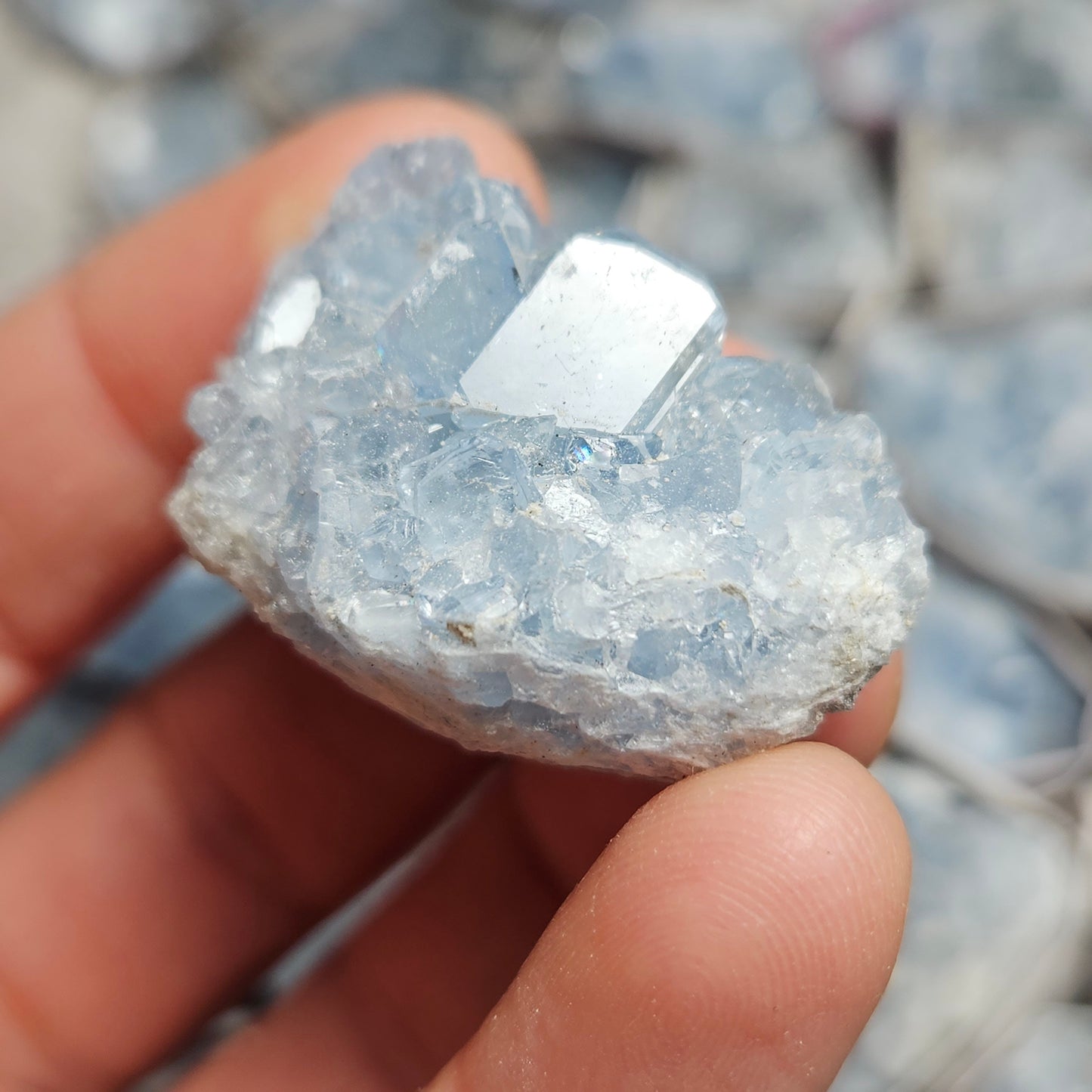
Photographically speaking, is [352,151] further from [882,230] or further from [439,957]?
[882,230]

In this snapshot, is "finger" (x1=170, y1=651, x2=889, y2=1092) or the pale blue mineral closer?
"finger" (x1=170, y1=651, x2=889, y2=1092)

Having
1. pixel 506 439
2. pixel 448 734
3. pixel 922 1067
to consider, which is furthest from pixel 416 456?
pixel 922 1067

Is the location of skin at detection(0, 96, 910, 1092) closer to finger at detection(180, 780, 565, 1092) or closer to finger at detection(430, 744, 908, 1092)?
finger at detection(180, 780, 565, 1092)

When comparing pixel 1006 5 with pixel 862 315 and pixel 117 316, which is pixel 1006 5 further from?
pixel 117 316

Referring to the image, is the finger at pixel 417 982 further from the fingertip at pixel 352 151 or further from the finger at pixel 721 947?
the fingertip at pixel 352 151

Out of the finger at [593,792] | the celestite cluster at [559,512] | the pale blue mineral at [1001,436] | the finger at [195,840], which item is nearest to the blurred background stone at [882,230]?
the pale blue mineral at [1001,436]

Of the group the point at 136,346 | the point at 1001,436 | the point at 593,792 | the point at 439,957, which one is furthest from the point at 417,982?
the point at 1001,436

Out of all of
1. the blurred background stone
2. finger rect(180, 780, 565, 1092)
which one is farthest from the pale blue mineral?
finger rect(180, 780, 565, 1092)
